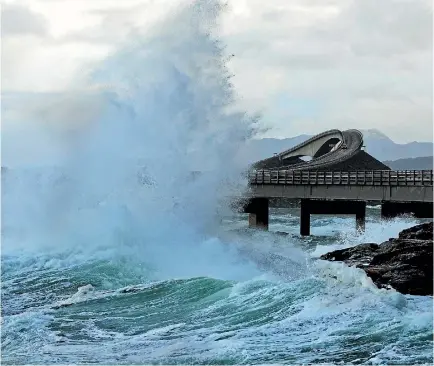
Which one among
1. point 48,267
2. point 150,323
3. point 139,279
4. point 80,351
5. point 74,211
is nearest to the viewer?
point 80,351

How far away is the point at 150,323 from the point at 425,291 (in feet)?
21.5

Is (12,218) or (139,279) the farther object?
(12,218)

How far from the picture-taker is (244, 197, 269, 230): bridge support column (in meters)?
44.7

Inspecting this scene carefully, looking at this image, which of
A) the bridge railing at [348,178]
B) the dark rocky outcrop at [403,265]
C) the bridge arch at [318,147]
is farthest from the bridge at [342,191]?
the bridge arch at [318,147]

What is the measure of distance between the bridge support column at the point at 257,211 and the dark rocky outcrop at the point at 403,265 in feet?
67.8

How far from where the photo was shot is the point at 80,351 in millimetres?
13977

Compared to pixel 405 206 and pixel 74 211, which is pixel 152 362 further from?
pixel 405 206

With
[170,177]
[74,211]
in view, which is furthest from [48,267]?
[170,177]

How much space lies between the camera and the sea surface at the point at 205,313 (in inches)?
532

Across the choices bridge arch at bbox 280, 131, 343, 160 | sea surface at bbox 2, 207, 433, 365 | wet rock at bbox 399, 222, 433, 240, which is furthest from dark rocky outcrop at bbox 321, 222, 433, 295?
bridge arch at bbox 280, 131, 343, 160

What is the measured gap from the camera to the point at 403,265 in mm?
19344

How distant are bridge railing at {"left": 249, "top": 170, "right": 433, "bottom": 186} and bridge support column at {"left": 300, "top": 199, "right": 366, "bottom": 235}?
147cm

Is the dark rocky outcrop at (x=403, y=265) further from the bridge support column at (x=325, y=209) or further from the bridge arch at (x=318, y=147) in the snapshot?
the bridge arch at (x=318, y=147)

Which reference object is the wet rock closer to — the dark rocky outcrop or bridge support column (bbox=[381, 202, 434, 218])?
the dark rocky outcrop
